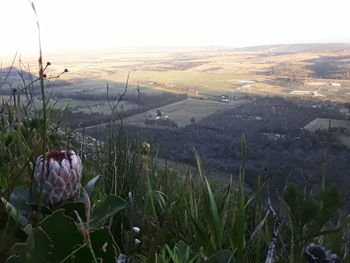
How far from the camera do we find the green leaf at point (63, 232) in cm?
77

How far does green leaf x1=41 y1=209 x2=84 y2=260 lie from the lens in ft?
2.53

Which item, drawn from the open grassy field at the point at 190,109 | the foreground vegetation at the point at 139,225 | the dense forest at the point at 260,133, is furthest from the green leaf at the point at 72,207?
the open grassy field at the point at 190,109

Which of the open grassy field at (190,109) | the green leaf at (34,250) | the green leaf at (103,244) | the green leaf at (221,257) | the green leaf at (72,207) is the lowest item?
the open grassy field at (190,109)

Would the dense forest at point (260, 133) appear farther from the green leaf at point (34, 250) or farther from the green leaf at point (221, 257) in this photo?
the green leaf at point (34, 250)

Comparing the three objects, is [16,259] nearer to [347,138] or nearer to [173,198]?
[173,198]

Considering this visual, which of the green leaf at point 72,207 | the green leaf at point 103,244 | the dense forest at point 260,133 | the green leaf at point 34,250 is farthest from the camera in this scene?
the dense forest at point 260,133

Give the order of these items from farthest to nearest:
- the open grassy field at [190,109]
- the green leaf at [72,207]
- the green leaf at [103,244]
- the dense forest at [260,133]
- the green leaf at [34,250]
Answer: the open grassy field at [190,109], the dense forest at [260,133], the green leaf at [72,207], the green leaf at [103,244], the green leaf at [34,250]

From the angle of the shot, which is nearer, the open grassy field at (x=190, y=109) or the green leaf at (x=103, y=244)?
the green leaf at (x=103, y=244)

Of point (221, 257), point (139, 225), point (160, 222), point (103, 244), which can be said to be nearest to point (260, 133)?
A: point (160, 222)

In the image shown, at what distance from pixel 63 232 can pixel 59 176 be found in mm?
243

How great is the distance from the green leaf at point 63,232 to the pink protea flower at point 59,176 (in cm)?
21

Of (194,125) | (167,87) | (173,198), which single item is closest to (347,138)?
(194,125)

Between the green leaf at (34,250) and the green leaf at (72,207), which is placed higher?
the green leaf at (34,250)

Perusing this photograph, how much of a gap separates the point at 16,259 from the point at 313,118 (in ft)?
61.9
